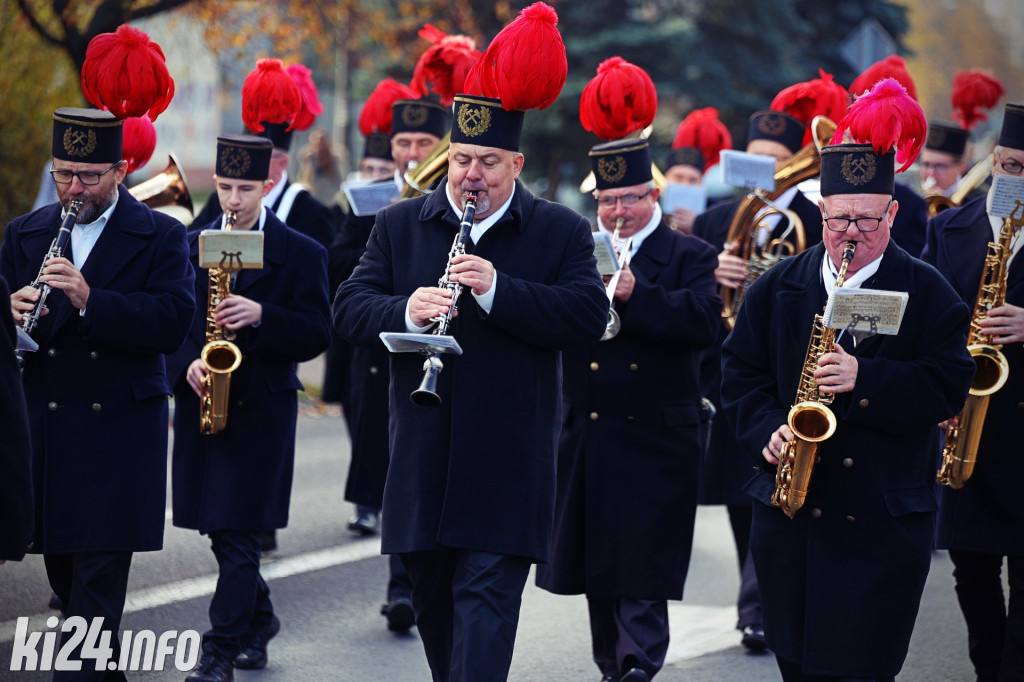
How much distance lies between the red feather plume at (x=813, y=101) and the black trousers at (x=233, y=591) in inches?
165

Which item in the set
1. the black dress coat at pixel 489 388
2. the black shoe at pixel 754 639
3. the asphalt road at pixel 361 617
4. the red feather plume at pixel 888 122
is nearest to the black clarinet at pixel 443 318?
the black dress coat at pixel 489 388

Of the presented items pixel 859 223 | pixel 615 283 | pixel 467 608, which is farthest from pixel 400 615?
pixel 859 223

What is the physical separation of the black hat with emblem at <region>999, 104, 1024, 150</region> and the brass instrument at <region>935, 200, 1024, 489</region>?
0.31 meters

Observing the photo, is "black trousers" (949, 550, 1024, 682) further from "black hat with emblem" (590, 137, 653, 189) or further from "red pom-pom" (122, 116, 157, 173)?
"red pom-pom" (122, 116, 157, 173)

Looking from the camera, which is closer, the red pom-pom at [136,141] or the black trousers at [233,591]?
the black trousers at [233,591]

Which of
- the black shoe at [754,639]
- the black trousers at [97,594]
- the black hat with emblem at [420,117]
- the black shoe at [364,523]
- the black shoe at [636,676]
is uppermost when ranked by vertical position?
the black hat with emblem at [420,117]

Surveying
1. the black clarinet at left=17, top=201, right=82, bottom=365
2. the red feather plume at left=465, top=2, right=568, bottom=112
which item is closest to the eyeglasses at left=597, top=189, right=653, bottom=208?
the red feather plume at left=465, top=2, right=568, bottom=112

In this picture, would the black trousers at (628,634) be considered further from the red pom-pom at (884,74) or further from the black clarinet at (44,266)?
the red pom-pom at (884,74)

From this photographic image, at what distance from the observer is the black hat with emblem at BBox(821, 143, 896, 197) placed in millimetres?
4926

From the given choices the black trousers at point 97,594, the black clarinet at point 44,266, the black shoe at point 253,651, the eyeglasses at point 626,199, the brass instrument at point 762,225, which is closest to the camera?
the black clarinet at point 44,266

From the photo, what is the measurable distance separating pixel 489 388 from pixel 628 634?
1793 mm

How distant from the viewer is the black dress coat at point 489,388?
4922 millimetres

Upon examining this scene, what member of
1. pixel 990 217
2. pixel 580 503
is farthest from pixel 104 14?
pixel 990 217

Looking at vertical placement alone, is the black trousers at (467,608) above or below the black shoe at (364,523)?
above
